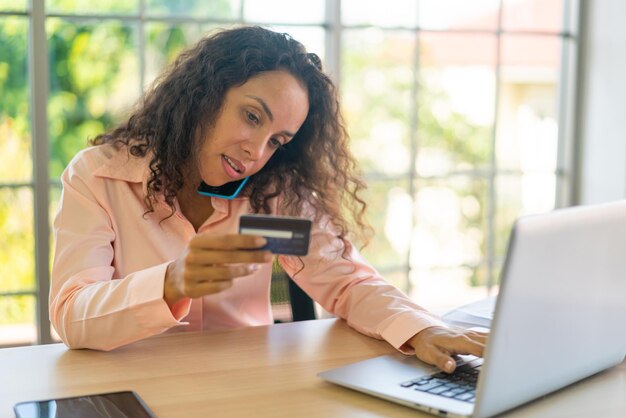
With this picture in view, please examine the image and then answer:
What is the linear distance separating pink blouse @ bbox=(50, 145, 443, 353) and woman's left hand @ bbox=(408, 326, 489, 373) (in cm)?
4

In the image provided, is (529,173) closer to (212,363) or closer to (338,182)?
(338,182)

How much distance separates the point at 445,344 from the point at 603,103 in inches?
90.9

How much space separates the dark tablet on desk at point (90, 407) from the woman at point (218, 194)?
9.5 inches

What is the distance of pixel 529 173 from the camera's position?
3611 millimetres

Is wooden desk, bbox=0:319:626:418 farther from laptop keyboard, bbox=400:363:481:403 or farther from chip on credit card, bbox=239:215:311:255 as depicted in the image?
chip on credit card, bbox=239:215:311:255

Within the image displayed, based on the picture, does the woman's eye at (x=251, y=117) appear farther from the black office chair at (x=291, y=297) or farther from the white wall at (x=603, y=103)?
the white wall at (x=603, y=103)

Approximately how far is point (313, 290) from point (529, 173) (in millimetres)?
1968

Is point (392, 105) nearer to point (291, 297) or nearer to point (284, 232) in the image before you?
point (291, 297)

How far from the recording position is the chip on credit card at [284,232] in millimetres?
1243

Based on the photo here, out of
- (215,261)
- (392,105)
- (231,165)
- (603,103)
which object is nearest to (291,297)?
(231,165)

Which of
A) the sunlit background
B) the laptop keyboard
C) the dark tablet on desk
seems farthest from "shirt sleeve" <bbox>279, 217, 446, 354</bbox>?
the sunlit background

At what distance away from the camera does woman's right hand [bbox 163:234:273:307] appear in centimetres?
126

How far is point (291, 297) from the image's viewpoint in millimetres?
2025

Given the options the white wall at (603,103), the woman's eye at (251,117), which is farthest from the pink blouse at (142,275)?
the white wall at (603,103)
